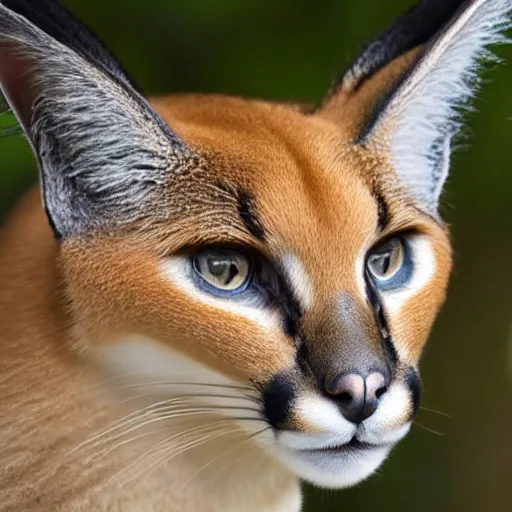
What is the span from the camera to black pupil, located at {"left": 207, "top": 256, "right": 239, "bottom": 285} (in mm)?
1756

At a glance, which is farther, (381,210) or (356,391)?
(381,210)

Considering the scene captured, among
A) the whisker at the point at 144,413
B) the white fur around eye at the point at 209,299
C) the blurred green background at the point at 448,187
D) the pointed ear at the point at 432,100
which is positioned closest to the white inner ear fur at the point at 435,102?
the pointed ear at the point at 432,100

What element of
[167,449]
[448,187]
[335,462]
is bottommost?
[448,187]

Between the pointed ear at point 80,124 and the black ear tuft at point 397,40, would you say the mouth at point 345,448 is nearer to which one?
the pointed ear at point 80,124

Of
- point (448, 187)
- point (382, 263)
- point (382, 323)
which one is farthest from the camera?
point (448, 187)

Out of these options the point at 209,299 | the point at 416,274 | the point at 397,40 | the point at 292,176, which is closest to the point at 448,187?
the point at 397,40

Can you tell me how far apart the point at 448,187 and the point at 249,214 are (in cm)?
164

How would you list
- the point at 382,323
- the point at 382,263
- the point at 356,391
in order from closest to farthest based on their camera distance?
the point at 356,391 < the point at 382,323 < the point at 382,263

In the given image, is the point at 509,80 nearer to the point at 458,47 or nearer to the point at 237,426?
the point at 458,47

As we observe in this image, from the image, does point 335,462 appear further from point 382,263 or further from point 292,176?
point 292,176

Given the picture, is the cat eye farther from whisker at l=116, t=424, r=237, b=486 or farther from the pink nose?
whisker at l=116, t=424, r=237, b=486

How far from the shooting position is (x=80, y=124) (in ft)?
5.82

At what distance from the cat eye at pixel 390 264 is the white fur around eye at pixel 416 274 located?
0.01 metres

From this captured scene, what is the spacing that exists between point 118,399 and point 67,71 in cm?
53
